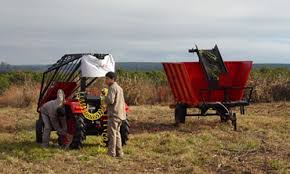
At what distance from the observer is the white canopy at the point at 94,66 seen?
11320 millimetres

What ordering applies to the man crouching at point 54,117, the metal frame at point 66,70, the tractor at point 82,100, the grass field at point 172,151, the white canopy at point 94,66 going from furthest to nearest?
the metal frame at point 66,70
the man crouching at point 54,117
the white canopy at point 94,66
the tractor at point 82,100
the grass field at point 172,151

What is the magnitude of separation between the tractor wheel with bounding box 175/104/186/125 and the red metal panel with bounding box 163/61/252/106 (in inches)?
9.0

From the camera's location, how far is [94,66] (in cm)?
1144

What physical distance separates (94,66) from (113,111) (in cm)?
136

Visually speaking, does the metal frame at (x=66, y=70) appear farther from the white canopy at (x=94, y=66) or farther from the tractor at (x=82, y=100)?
the white canopy at (x=94, y=66)

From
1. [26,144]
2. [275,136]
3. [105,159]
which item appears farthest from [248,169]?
[26,144]

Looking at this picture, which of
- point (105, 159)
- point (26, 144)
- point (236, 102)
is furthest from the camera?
point (236, 102)

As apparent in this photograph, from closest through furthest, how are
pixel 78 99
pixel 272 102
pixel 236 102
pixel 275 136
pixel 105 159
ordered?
pixel 105 159
pixel 78 99
pixel 275 136
pixel 236 102
pixel 272 102

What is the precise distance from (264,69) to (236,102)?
1769 cm

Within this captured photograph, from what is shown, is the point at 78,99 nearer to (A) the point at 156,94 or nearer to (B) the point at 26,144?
(B) the point at 26,144

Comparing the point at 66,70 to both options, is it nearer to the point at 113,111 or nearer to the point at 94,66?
the point at 94,66

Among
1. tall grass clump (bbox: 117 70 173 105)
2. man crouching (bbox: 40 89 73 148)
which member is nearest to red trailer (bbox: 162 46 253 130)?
man crouching (bbox: 40 89 73 148)

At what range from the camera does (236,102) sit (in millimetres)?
15125

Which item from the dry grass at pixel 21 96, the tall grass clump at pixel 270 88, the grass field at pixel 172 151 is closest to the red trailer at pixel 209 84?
the grass field at pixel 172 151
